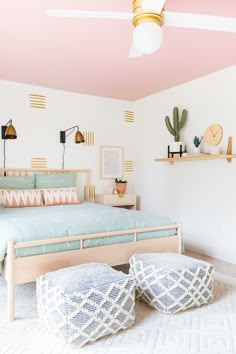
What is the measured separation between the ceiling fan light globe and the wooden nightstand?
10.3 ft

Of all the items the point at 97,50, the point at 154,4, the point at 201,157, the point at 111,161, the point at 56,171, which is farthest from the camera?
the point at 111,161

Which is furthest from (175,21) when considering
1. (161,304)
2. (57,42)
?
(161,304)

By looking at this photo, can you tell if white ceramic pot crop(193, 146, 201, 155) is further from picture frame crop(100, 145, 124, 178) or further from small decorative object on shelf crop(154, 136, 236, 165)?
picture frame crop(100, 145, 124, 178)

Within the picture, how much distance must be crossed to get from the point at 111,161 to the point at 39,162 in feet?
4.09

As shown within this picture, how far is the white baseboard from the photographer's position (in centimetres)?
364

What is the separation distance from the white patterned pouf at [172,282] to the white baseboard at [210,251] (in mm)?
1393

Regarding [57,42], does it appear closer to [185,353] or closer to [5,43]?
[5,43]

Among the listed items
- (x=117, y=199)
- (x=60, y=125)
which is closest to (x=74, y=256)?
(x=117, y=199)

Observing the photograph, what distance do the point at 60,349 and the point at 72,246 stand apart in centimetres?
80

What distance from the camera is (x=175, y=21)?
1.88 m

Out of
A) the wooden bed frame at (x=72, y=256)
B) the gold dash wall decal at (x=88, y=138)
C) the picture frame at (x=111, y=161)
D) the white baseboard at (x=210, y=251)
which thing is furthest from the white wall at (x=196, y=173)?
the wooden bed frame at (x=72, y=256)

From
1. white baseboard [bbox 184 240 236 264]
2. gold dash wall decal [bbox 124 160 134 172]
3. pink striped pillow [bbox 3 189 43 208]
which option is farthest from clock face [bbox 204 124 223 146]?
pink striped pillow [bbox 3 189 43 208]

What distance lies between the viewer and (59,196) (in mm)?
4000

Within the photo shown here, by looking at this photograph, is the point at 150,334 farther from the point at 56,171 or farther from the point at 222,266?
the point at 56,171
